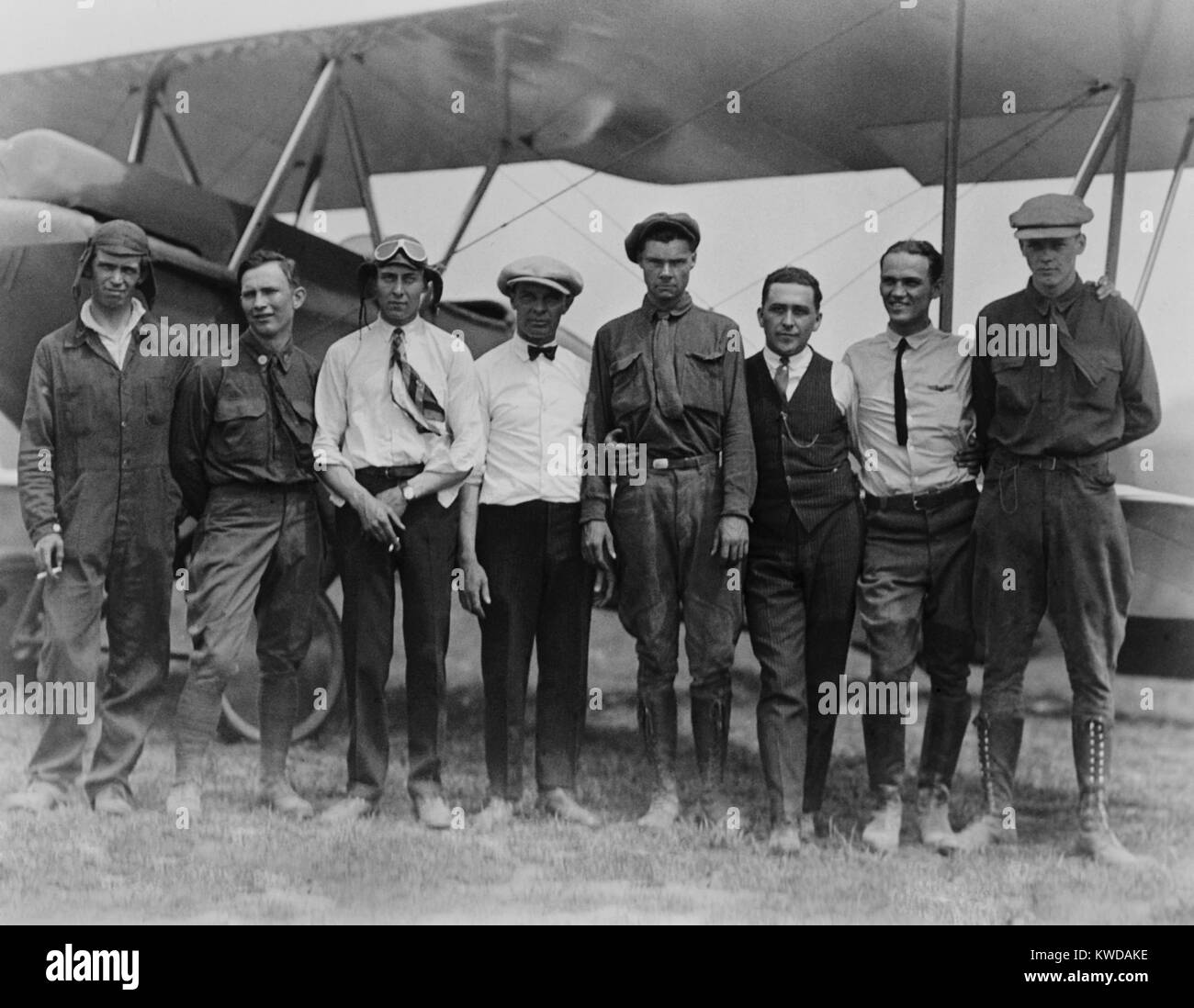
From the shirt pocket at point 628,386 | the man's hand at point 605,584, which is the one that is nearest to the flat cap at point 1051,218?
the shirt pocket at point 628,386

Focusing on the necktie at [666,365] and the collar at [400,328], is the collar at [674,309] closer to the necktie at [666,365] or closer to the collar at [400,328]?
the necktie at [666,365]

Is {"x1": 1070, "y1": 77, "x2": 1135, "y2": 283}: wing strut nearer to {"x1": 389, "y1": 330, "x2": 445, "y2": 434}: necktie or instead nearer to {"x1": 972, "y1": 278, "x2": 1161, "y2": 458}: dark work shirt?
{"x1": 972, "y1": 278, "x2": 1161, "y2": 458}: dark work shirt

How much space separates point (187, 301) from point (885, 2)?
2.58 metres

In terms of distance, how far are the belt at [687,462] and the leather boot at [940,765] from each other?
0.99 m

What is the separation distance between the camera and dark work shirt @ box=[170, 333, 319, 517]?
384 centimetres

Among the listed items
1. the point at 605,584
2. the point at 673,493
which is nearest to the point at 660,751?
the point at 605,584

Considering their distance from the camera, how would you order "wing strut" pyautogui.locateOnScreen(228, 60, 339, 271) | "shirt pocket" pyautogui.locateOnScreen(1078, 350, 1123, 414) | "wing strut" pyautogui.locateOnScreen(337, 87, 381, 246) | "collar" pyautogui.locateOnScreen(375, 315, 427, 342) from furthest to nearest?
"wing strut" pyautogui.locateOnScreen(337, 87, 381, 246), "wing strut" pyautogui.locateOnScreen(228, 60, 339, 271), "collar" pyautogui.locateOnScreen(375, 315, 427, 342), "shirt pocket" pyautogui.locateOnScreen(1078, 350, 1123, 414)

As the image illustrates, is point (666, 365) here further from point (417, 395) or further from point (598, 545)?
point (417, 395)

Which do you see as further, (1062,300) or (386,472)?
(386,472)

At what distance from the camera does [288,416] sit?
12.7 feet

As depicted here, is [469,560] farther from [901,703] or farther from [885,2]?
[885,2]

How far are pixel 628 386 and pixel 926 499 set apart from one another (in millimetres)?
936

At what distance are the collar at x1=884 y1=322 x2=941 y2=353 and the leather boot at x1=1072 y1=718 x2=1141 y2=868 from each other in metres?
1.20

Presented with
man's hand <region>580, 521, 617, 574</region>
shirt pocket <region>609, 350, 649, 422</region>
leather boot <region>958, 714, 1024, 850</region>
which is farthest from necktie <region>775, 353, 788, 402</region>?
leather boot <region>958, 714, 1024, 850</region>
